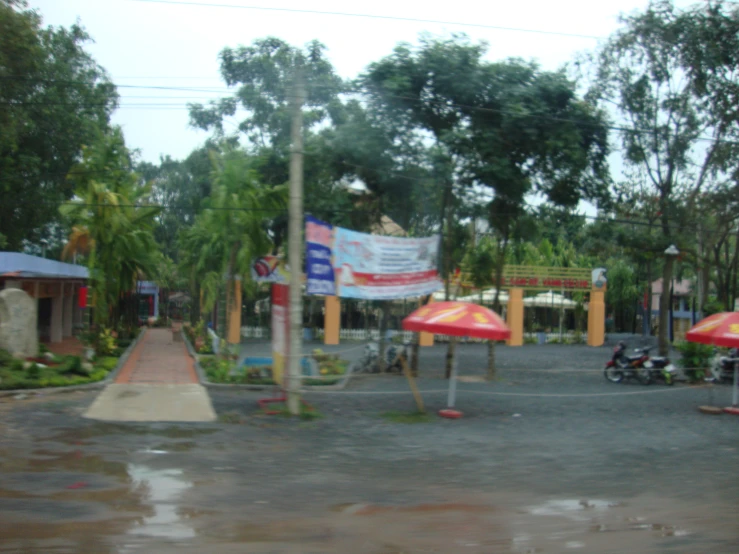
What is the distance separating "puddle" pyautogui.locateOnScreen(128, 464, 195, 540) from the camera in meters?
6.48

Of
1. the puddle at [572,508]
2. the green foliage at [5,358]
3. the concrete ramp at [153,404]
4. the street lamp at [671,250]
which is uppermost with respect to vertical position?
the street lamp at [671,250]

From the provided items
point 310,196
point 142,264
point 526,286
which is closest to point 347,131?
point 310,196

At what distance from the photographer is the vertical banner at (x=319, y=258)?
13617 mm

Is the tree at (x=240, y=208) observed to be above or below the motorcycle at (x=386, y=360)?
Result: above

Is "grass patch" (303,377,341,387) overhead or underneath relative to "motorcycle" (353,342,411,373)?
underneath

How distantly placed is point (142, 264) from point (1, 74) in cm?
772

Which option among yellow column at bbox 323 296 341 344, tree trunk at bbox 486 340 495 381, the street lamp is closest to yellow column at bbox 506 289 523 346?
yellow column at bbox 323 296 341 344

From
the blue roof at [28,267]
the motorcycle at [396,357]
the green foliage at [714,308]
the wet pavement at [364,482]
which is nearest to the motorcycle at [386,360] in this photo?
the motorcycle at [396,357]

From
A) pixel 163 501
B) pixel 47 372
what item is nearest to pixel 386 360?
pixel 47 372

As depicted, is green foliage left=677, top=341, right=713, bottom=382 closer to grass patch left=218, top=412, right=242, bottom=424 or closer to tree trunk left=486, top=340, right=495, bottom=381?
tree trunk left=486, top=340, right=495, bottom=381

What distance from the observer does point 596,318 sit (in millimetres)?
38250

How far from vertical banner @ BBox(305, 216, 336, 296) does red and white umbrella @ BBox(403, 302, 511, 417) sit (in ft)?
5.52

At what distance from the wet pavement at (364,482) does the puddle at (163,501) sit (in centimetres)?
3

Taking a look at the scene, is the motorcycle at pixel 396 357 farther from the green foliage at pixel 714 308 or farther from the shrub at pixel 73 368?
the green foliage at pixel 714 308
